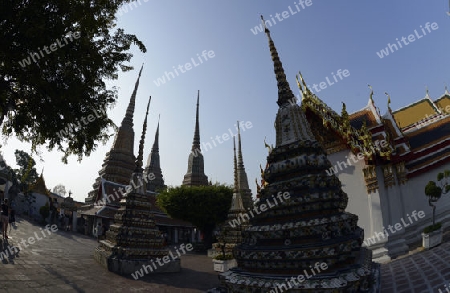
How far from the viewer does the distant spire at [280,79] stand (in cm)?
616

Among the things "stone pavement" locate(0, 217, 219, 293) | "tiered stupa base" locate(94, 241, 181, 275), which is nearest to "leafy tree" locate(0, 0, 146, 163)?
"stone pavement" locate(0, 217, 219, 293)

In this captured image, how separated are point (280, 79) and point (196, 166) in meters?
33.1

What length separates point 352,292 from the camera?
3654mm

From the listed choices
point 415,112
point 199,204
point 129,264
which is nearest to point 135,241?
point 129,264

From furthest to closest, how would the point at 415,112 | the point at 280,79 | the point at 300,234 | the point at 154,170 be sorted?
the point at 154,170, the point at 415,112, the point at 280,79, the point at 300,234

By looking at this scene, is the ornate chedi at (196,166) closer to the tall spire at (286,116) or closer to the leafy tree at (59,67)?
the leafy tree at (59,67)

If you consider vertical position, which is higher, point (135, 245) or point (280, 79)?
point (280, 79)

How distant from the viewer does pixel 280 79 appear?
6297 millimetres

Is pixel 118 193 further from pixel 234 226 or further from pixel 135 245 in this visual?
pixel 135 245

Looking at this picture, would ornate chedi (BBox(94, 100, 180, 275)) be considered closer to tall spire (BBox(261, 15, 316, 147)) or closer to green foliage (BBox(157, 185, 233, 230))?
tall spire (BBox(261, 15, 316, 147))

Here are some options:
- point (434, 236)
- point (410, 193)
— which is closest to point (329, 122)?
point (410, 193)

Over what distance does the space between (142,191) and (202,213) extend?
1225cm

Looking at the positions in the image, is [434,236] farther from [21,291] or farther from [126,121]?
[126,121]

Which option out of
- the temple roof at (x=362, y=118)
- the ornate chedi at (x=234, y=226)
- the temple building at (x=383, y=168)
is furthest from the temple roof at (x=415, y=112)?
the ornate chedi at (x=234, y=226)
